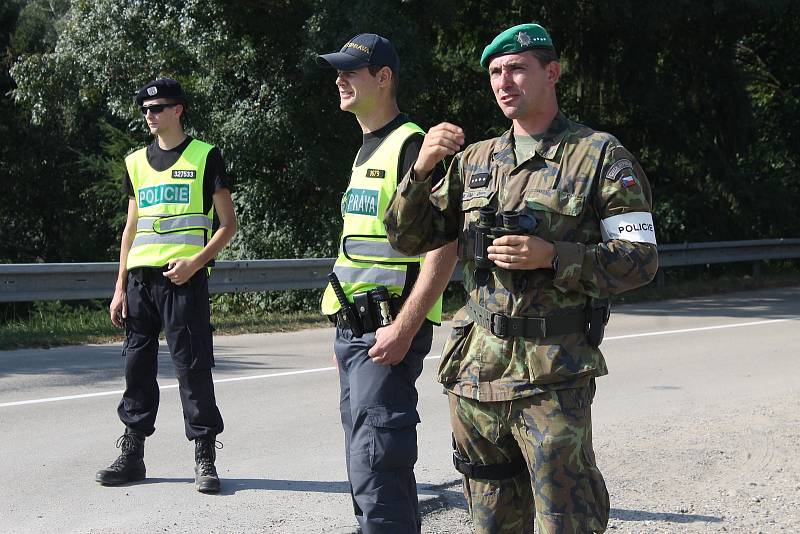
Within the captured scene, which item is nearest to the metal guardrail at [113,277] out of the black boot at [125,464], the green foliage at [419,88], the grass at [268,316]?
the grass at [268,316]

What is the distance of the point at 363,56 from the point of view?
394cm

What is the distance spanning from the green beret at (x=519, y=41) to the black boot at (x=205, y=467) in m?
3.03

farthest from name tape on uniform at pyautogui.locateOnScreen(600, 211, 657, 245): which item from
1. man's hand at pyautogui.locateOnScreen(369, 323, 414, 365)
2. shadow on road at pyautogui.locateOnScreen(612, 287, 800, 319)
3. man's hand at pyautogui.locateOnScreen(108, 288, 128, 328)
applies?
shadow on road at pyautogui.locateOnScreen(612, 287, 800, 319)

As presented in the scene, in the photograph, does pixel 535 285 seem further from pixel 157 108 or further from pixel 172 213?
pixel 157 108

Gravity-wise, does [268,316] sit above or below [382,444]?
below

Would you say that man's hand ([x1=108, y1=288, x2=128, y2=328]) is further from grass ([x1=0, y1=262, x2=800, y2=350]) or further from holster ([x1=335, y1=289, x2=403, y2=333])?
grass ([x1=0, y1=262, x2=800, y2=350])

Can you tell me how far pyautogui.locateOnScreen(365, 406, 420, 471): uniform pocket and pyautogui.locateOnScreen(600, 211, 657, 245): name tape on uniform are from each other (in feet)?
3.23

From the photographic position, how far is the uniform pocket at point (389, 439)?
364 centimetres

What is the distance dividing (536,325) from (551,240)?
260 millimetres

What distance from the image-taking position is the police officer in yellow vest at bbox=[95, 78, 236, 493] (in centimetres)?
549

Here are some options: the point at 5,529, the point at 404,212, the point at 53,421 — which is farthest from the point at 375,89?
the point at 53,421

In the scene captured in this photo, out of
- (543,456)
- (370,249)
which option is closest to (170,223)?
(370,249)

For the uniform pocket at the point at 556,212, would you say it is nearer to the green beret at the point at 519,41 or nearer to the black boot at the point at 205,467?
the green beret at the point at 519,41

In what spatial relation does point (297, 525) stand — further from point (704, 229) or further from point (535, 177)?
point (704, 229)
